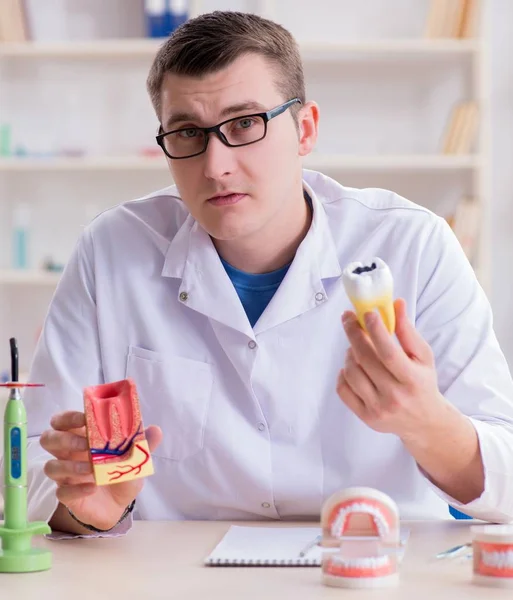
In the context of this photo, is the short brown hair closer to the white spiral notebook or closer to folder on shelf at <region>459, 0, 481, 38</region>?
the white spiral notebook

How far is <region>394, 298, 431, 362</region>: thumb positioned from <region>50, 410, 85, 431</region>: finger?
429 mm

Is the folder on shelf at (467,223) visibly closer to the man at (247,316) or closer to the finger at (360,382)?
the man at (247,316)

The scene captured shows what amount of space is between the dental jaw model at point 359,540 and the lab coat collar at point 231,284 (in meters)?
0.58

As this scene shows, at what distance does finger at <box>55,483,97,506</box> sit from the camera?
1.33m

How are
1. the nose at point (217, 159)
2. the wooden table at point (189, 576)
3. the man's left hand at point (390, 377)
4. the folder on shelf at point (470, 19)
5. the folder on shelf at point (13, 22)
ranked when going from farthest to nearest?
the folder on shelf at point (13, 22), the folder on shelf at point (470, 19), the nose at point (217, 159), the man's left hand at point (390, 377), the wooden table at point (189, 576)

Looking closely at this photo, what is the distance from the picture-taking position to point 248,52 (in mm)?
1673

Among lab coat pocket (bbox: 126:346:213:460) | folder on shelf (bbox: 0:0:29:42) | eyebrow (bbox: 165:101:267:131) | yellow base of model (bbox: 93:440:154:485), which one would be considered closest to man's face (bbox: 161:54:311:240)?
eyebrow (bbox: 165:101:267:131)

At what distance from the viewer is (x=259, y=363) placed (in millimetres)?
1678

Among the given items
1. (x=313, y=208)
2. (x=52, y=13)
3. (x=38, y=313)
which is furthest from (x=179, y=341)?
(x=52, y=13)

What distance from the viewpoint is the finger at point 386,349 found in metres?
1.18

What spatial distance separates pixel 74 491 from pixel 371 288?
50 cm

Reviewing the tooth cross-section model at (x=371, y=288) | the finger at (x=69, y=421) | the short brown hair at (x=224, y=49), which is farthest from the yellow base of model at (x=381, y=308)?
the short brown hair at (x=224, y=49)

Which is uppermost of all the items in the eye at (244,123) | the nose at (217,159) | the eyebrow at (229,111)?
the eyebrow at (229,111)

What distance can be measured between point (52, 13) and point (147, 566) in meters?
3.20
